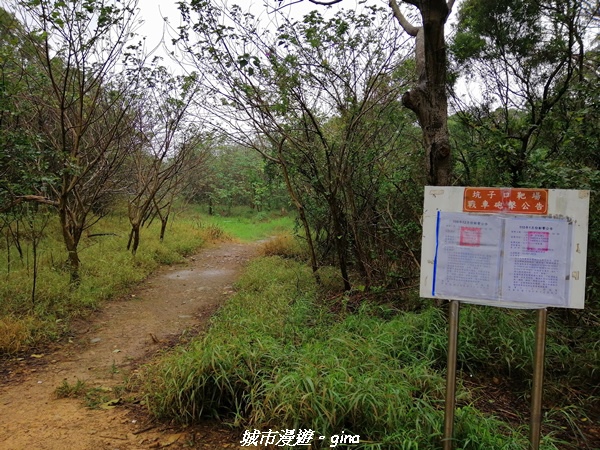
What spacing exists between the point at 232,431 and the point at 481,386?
202 cm

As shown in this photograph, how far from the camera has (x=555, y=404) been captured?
3.15 metres

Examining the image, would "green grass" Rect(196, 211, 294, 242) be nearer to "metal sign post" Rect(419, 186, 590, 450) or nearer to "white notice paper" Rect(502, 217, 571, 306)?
"metal sign post" Rect(419, 186, 590, 450)

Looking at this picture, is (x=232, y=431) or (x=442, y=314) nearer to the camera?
(x=232, y=431)

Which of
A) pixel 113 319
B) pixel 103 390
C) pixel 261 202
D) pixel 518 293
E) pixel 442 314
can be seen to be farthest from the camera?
pixel 261 202

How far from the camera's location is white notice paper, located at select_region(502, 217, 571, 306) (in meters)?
2.05

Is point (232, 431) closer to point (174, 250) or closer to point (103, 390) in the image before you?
point (103, 390)

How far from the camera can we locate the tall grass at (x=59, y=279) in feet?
15.0

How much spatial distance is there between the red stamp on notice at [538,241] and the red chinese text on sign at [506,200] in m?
0.11

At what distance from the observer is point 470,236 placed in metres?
2.20

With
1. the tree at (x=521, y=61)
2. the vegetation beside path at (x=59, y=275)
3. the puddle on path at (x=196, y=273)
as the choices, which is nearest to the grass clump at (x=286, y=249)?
the puddle on path at (x=196, y=273)

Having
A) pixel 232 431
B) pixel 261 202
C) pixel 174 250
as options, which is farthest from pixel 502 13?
pixel 261 202

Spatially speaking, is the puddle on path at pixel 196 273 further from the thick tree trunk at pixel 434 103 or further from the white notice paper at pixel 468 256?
the white notice paper at pixel 468 256

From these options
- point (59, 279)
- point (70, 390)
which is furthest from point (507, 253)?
point (59, 279)

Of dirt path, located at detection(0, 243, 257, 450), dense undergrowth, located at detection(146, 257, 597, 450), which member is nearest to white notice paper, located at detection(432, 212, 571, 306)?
dense undergrowth, located at detection(146, 257, 597, 450)
